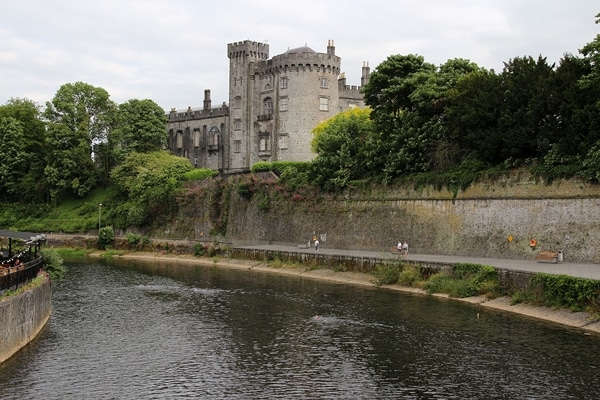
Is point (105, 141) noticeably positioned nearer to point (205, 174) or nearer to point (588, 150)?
point (205, 174)

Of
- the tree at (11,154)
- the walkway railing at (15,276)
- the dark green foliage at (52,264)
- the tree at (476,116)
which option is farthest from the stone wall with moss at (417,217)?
the walkway railing at (15,276)

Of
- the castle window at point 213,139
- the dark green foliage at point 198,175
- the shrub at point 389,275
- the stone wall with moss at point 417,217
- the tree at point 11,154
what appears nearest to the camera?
the stone wall with moss at point 417,217

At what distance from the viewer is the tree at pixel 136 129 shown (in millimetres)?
72000

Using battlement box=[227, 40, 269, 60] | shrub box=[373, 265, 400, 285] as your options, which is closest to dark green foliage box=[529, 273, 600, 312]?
shrub box=[373, 265, 400, 285]

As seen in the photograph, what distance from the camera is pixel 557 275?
28.1 metres

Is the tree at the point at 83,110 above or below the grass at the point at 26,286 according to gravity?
above

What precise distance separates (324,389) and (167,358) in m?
5.82

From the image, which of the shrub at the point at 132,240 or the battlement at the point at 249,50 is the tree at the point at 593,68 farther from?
the battlement at the point at 249,50

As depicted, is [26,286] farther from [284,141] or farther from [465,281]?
[284,141]

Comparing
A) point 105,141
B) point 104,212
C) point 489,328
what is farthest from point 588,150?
point 105,141

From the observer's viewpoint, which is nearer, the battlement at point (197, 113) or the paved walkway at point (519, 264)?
the paved walkway at point (519, 264)

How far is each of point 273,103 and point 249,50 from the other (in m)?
7.42

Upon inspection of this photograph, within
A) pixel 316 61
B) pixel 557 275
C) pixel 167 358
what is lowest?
pixel 167 358

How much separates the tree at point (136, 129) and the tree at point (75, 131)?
169cm
